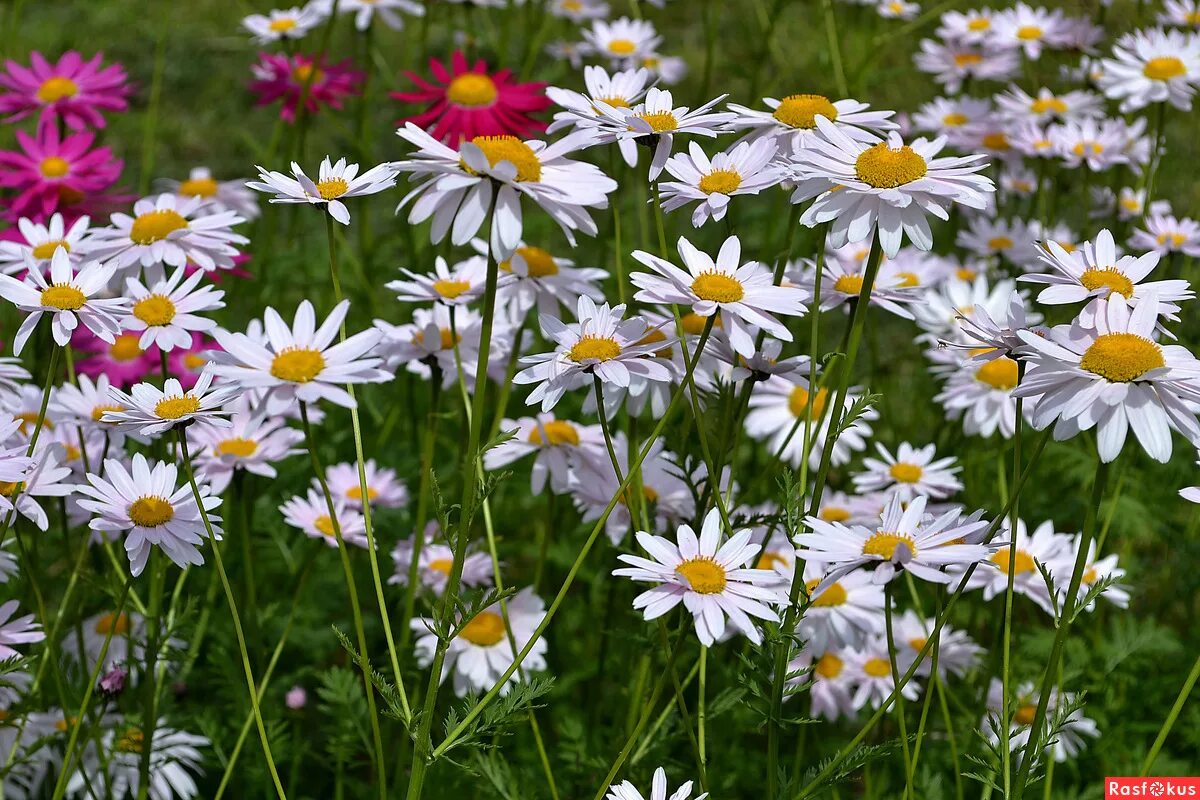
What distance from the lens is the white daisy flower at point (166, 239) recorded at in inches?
65.4

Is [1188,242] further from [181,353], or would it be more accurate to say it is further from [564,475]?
[181,353]

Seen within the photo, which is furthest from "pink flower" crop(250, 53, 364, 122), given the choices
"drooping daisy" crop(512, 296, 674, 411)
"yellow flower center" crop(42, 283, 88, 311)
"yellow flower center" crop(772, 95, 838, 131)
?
"drooping daisy" crop(512, 296, 674, 411)

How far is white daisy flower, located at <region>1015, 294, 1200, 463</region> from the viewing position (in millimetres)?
1145

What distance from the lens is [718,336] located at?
1.54 m

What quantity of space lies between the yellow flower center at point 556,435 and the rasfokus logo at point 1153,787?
1.02m

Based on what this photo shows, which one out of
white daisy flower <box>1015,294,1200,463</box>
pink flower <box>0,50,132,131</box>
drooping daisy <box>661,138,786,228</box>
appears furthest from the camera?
pink flower <box>0,50,132,131</box>

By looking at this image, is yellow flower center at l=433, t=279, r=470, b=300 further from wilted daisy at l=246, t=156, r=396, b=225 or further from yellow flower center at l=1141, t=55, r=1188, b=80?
yellow flower center at l=1141, t=55, r=1188, b=80

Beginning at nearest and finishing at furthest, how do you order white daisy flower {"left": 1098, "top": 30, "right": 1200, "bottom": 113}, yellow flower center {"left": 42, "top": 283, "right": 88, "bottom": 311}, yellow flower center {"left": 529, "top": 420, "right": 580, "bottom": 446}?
yellow flower center {"left": 42, "top": 283, "right": 88, "bottom": 311} → yellow flower center {"left": 529, "top": 420, "right": 580, "bottom": 446} → white daisy flower {"left": 1098, "top": 30, "right": 1200, "bottom": 113}

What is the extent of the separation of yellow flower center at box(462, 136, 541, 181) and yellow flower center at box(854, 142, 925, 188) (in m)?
0.36

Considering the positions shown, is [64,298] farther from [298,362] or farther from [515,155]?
[515,155]

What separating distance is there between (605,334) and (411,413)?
1270mm

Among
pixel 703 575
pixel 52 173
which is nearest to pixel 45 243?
pixel 52 173

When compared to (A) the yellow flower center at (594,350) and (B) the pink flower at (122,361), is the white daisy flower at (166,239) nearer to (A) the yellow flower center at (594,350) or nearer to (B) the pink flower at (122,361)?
(B) the pink flower at (122,361)

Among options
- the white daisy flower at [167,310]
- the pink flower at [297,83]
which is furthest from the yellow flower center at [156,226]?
the pink flower at [297,83]
